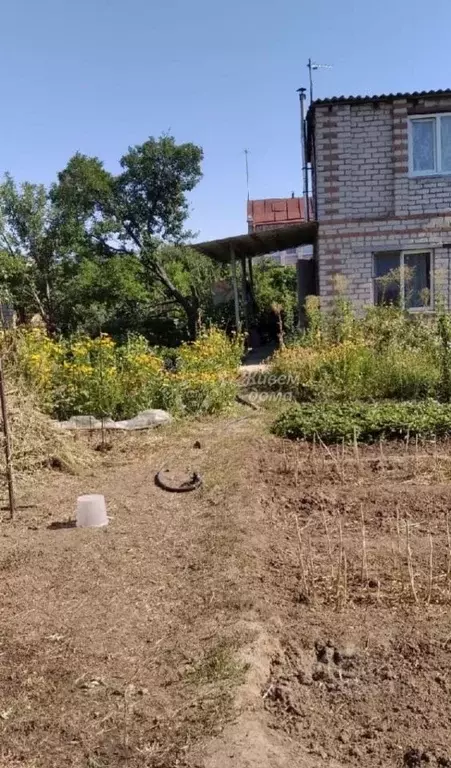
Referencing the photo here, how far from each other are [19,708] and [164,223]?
18.1 meters

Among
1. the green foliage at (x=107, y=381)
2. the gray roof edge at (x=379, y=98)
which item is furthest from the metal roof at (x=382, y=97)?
the green foliage at (x=107, y=381)

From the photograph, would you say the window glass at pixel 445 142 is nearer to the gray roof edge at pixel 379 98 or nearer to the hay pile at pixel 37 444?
the gray roof edge at pixel 379 98

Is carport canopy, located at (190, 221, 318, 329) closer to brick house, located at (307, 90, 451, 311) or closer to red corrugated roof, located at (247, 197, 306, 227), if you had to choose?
brick house, located at (307, 90, 451, 311)

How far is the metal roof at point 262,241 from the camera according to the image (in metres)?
13.6

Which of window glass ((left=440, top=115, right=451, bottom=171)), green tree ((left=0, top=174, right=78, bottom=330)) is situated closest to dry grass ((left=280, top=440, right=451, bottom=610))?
window glass ((left=440, top=115, right=451, bottom=171))

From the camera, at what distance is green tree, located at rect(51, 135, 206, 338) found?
1872cm

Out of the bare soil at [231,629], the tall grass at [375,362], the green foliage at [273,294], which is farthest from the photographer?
the green foliage at [273,294]

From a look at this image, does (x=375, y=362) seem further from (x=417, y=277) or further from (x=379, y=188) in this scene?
(x=379, y=188)

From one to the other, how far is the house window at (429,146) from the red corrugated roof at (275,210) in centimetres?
1577

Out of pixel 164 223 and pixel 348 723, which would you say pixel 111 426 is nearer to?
pixel 348 723

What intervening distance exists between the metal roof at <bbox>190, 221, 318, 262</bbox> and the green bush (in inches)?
275

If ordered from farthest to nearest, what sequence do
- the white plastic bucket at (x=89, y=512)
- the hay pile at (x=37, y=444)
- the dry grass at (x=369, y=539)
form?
the hay pile at (x=37, y=444) → the white plastic bucket at (x=89, y=512) → the dry grass at (x=369, y=539)

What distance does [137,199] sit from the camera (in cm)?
1908

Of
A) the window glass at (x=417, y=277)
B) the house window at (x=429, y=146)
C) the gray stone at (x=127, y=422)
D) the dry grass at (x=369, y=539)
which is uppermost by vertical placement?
the house window at (x=429, y=146)
